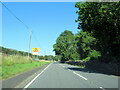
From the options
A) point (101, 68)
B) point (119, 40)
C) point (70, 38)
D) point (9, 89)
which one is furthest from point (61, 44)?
point (9, 89)

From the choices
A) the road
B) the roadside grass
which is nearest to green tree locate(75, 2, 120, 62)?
the road

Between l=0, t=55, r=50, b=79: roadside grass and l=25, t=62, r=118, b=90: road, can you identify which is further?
l=0, t=55, r=50, b=79: roadside grass

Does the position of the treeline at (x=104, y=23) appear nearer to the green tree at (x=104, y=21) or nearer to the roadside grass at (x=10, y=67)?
the green tree at (x=104, y=21)

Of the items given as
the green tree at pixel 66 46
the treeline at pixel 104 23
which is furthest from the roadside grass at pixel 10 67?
the green tree at pixel 66 46

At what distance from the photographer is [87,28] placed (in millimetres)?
28250

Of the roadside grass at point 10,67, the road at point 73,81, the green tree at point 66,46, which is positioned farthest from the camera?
the green tree at point 66,46

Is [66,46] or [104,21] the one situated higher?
[66,46]

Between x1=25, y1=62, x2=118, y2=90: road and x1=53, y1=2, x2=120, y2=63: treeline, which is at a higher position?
x1=53, y1=2, x2=120, y2=63: treeline

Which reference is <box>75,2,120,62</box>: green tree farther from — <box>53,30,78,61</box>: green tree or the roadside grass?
<box>53,30,78,61</box>: green tree

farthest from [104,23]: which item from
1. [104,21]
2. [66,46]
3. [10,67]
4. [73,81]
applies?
[66,46]

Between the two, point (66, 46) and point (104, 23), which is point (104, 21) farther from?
point (66, 46)

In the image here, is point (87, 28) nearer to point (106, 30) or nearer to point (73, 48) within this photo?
point (106, 30)

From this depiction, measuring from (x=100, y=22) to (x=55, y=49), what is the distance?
9002 centimetres

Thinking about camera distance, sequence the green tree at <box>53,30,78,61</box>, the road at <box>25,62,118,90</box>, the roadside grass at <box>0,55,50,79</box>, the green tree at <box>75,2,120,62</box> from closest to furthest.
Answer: the road at <box>25,62,118,90</box>
the roadside grass at <box>0,55,50,79</box>
the green tree at <box>75,2,120,62</box>
the green tree at <box>53,30,78,61</box>
